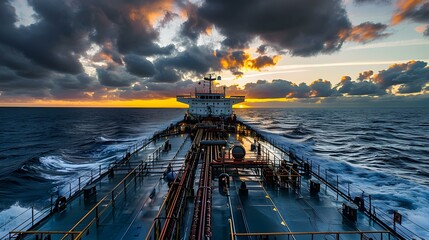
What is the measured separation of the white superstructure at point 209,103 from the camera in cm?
6150

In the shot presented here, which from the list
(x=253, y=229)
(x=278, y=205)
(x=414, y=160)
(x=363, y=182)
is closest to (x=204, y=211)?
(x=253, y=229)

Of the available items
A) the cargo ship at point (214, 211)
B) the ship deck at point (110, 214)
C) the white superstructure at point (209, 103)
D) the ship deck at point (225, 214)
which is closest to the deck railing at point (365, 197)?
the cargo ship at point (214, 211)

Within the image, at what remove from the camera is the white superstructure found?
6150cm

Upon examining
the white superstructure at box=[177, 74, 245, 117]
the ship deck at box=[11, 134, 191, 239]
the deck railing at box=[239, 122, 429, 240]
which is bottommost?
the deck railing at box=[239, 122, 429, 240]

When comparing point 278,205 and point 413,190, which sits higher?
point 278,205

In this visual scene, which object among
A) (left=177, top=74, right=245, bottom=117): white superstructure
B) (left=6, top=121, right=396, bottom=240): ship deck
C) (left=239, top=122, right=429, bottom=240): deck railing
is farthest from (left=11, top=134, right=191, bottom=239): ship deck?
(left=177, top=74, right=245, bottom=117): white superstructure

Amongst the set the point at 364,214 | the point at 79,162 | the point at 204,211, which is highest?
Result: the point at 204,211

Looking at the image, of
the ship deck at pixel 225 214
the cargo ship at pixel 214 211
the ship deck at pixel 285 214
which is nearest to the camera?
the cargo ship at pixel 214 211

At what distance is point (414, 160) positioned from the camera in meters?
37.8

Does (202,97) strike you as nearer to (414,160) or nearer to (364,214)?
(414,160)

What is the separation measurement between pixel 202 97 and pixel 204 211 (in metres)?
52.5

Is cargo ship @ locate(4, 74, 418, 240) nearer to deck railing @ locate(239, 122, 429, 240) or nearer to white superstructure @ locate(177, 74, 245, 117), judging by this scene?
deck railing @ locate(239, 122, 429, 240)

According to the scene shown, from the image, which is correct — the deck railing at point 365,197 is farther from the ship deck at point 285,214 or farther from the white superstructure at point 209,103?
the white superstructure at point 209,103

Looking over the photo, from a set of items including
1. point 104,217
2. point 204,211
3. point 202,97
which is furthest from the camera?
point 202,97
